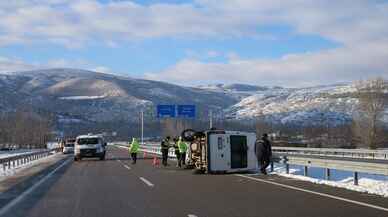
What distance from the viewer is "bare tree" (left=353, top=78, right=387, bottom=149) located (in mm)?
79250

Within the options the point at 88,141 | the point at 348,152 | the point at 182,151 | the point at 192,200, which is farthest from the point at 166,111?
the point at 192,200

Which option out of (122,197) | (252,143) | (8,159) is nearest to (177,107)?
(8,159)

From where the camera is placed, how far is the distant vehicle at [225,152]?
85.1 feet

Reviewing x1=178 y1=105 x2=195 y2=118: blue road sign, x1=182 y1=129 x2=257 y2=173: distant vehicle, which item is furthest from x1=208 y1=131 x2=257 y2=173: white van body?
x1=178 y1=105 x2=195 y2=118: blue road sign

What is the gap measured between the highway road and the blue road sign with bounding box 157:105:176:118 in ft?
144

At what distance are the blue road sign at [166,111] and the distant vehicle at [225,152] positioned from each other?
37944 millimetres

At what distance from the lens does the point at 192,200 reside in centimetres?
1526

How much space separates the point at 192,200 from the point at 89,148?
1221 inches

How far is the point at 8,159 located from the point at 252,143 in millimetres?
14598

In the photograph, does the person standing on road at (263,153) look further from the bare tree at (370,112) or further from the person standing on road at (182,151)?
the bare tree at (370,112)

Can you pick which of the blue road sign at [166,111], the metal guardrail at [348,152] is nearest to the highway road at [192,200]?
the metal guardrail at [348,152]

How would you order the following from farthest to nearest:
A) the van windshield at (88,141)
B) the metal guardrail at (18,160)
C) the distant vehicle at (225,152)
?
the van windshield at (88,141)
the metal guardrail at (18,160)
the distant vehicle at (225,152)

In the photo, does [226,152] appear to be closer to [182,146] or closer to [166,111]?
[182,146]

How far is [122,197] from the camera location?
1627cm
